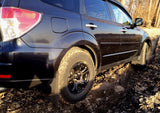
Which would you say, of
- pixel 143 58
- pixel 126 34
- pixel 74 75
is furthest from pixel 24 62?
pixel 143 58

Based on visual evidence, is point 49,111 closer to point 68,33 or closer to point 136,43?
point 68,33

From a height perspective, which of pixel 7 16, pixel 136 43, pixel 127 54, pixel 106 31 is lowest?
pixel 127 54

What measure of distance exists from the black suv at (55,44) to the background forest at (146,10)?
16341 mm

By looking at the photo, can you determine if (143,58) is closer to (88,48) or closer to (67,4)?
(88,48)

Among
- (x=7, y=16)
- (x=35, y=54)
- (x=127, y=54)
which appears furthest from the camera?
(x=127, y=54)

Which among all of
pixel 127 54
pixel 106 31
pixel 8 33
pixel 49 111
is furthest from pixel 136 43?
pixel 8 33

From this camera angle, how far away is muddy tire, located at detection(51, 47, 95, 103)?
166 centimetres

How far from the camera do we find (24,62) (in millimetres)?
1369

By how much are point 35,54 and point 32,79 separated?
0.97 ft

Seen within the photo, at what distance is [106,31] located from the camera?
2332 millimetres

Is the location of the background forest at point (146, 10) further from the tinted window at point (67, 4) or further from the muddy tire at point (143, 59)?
the tinted window at point (67, 4)

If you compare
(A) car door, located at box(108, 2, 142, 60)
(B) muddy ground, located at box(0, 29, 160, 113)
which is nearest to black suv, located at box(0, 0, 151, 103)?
(B) muddy ground, located at box(0, 29, 160, 113)

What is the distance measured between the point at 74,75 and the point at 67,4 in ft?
3.30

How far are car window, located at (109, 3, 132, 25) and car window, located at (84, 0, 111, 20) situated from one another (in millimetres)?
321
